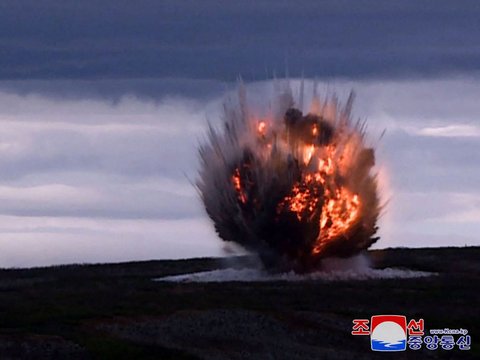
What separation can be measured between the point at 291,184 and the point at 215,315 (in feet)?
80.8

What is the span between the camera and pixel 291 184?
296ft

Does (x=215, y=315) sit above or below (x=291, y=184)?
below

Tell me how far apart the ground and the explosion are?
5092 millimetres

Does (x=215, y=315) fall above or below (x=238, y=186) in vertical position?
below

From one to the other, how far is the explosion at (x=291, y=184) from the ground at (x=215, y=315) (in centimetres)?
509

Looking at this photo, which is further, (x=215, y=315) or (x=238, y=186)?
(x=238, y=186)

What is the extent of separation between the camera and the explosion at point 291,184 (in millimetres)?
90375

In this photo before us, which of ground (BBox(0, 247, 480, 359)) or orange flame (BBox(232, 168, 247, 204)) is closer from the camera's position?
ground (BBox(0, 247, 480, 359))

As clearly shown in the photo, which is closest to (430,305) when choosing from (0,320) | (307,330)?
(307,330)

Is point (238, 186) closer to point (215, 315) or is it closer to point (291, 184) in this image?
point (291, 184)

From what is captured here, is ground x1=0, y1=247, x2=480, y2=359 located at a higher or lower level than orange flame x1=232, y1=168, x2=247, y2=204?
lower

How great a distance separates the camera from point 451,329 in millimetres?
66562

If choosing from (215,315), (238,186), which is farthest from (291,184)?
(215,315)

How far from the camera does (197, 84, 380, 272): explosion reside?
9038 centimetres
